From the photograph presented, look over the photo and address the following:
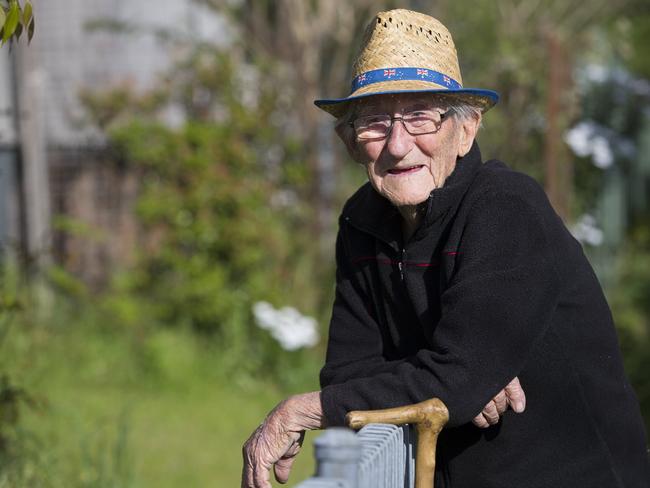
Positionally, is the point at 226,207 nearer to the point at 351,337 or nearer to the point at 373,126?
the point at 351,337

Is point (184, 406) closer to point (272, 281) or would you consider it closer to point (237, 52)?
point (272, 281)

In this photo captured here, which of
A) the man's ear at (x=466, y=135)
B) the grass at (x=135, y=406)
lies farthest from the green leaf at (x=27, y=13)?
the grass at (x=135, y=406)

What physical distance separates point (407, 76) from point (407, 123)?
0.39ft

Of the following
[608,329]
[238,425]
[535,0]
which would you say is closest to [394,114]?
[608,329]

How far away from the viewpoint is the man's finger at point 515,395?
2.42 meters

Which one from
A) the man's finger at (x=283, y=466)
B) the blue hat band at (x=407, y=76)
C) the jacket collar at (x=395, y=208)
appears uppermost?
the blue hat band at (x=407, y=76)

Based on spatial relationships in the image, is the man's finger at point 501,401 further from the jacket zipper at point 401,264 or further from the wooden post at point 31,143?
the wooden post at point 31,143

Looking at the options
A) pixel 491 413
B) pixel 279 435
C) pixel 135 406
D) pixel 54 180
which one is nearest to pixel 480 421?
pixel 491 413

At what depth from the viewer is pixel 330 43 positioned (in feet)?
32.4

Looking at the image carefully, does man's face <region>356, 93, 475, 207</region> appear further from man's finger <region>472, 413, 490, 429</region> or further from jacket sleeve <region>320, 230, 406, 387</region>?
man's finger <region>472, 413, 490, 429</region>

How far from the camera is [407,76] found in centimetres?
256

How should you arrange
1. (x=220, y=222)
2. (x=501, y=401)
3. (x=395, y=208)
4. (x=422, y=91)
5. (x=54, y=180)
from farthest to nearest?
(x=54, y=180) → (x=220, y=222) → (x=395, y=208) → (x=422, y=91) → (x=501, y=401)

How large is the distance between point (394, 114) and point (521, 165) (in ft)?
18.7

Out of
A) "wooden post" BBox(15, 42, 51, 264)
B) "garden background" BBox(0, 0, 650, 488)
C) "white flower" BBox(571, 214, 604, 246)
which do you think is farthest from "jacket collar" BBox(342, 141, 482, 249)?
"wooden post" BBox(15, 42, 51, 264)
